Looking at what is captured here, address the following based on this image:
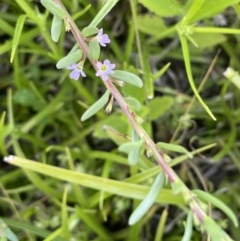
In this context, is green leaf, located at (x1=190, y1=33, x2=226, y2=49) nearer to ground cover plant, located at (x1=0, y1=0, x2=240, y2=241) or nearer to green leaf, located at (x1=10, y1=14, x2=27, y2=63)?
ground cover plant, located at (x1=0, y1=0, x2=240, y2=241)

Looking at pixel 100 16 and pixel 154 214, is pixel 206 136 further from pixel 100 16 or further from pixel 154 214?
pixel 100 16

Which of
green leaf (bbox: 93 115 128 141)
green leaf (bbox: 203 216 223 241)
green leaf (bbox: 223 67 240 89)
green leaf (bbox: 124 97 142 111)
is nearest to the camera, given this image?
green leaf (bbox: 203 216 223 241)

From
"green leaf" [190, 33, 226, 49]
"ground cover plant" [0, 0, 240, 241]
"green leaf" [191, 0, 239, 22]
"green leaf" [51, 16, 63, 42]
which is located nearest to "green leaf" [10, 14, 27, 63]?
"green leaf" [51, 16, 63, 42]

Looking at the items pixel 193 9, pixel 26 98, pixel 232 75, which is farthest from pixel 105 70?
pixel 26 98

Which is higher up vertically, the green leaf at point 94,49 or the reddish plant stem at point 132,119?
the green leaf at point 94,49

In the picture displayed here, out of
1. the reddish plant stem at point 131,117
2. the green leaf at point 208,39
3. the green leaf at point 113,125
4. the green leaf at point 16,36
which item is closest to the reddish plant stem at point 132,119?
the reddish plant stem at point 131,117

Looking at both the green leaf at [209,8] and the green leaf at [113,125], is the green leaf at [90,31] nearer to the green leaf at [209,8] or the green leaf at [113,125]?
the green leaf at [209,8]
